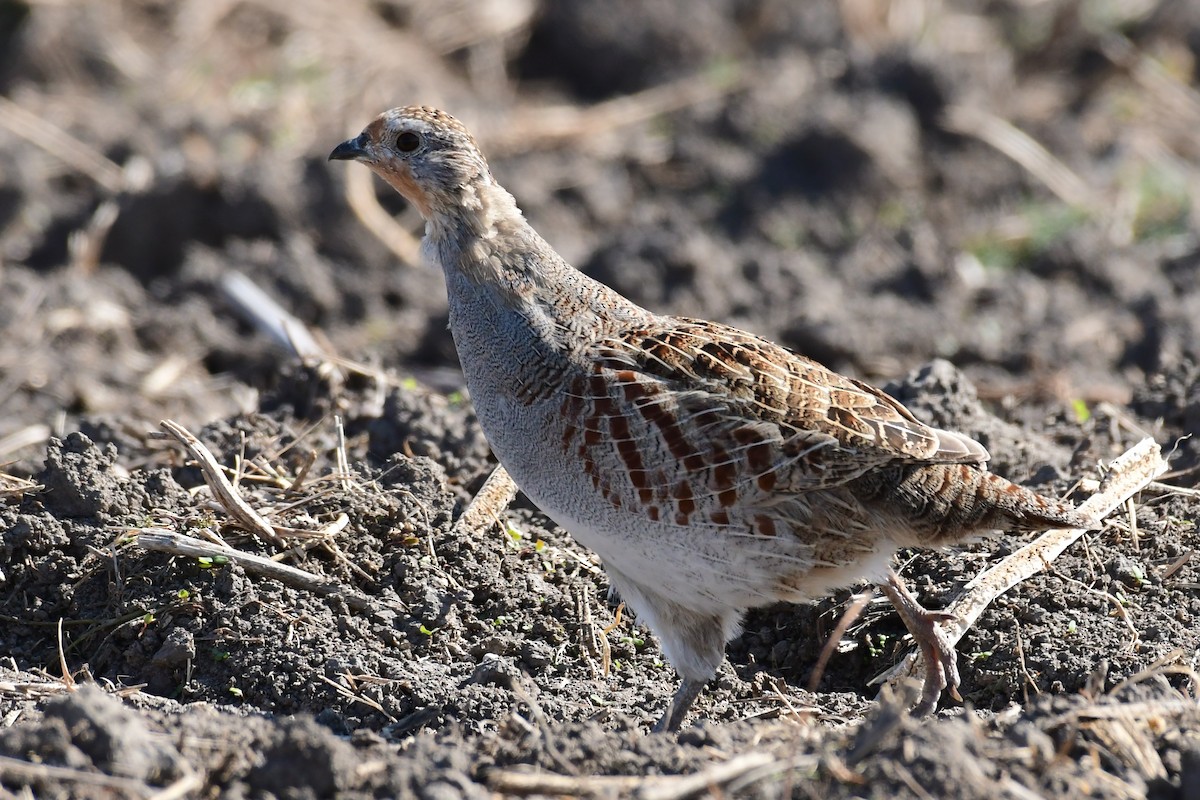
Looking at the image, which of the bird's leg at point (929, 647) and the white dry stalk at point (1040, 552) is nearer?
the bird's leg at point (929, 647)

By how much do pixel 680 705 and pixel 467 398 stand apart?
2.42 m

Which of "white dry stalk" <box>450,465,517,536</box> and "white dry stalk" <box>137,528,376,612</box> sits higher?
"white dry stalk" <box>450,465,517,536</box>

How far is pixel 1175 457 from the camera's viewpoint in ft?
16.5

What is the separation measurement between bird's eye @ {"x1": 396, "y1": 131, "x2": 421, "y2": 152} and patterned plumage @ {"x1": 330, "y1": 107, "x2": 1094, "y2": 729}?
0.57 feet

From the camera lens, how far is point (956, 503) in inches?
148

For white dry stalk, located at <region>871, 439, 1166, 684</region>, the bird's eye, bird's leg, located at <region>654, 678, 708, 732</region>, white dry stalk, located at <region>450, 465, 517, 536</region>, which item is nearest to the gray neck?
the bird's eye

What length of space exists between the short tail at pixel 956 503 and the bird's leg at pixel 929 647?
22 centimetres

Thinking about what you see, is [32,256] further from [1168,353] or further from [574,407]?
[1168,353]

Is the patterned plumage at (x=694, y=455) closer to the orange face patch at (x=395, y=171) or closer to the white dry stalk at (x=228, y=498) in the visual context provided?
the orange face patch at (x=395, y=171)

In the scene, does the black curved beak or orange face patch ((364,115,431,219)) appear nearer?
orange face patch ((364,115,431,219))

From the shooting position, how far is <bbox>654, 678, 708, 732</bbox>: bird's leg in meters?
3.86

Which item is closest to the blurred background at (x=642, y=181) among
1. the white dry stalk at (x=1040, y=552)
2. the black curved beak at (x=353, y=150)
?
the white dry stalk at (x=1040, y=552)

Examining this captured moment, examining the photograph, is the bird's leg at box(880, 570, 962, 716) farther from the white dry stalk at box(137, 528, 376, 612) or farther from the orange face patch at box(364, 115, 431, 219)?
the orange face patch at box(364, 115, 431, 219)

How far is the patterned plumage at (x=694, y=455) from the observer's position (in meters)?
3.65
